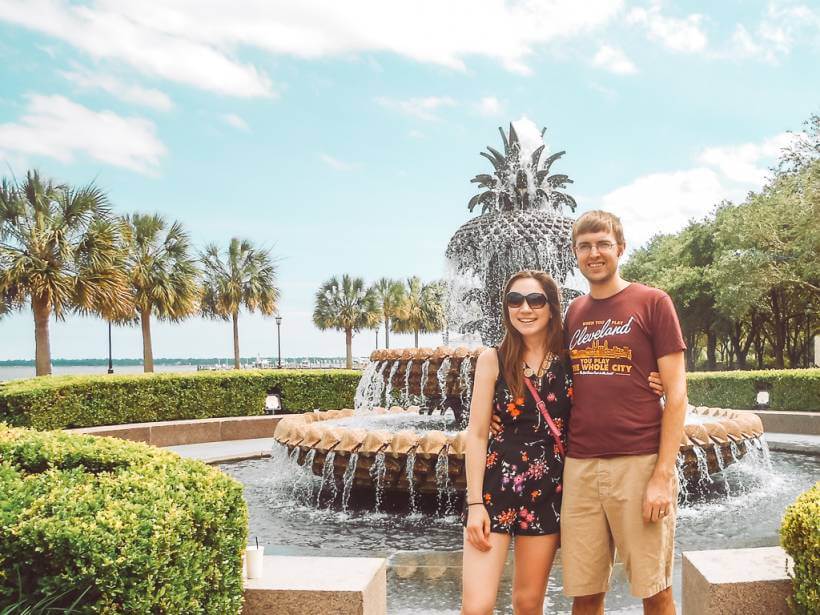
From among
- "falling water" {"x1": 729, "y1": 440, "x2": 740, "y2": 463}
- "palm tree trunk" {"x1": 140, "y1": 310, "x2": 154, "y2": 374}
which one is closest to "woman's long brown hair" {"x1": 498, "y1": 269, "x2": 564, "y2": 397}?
"falling water" {"x1": 729, "y1": 440, "x2": 740, "y2": 463}

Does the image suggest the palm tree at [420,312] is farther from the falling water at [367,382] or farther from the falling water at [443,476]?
the falling water at [443,476]

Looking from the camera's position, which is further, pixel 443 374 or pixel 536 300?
pixel 443 374

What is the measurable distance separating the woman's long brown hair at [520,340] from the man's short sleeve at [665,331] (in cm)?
38

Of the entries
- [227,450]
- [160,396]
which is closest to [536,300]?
[227,450]

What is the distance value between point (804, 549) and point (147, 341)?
27578 millimetres

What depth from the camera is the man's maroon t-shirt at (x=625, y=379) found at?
103 inches

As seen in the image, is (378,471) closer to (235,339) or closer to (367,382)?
(367,382)

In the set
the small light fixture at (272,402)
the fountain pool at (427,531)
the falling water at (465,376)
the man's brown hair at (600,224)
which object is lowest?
the fountain pool at (427,531)

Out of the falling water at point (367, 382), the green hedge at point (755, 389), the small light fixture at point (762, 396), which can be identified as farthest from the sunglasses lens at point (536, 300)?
the green hedge at point (755, 389)

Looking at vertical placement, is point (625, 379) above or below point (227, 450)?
above

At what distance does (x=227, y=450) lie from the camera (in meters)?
11.7

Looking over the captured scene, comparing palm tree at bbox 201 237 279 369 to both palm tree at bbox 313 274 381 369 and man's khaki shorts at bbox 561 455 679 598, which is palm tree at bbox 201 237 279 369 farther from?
man's khaki shorts at bbox 561 455 679 598

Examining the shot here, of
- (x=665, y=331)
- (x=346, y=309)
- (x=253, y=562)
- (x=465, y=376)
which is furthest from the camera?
(x=346, y=309)

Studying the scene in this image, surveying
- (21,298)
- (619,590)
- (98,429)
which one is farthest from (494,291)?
(21,298)
